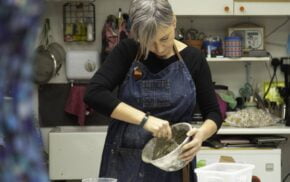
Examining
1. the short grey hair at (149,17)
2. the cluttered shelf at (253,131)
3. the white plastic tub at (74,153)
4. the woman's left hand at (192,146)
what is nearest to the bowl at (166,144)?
the woman's left hand at (192,146)

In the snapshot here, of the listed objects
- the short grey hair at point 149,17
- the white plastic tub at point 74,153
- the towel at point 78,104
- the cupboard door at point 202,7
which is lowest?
the white plastic tub at point 74,153

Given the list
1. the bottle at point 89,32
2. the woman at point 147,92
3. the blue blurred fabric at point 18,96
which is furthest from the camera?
the bottle at point 89,32

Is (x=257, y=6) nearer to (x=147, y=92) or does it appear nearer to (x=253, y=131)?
(x=253, y=131)

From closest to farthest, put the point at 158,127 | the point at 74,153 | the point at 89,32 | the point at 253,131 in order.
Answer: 1. the point at 158,127
2. the point at 253,131
3. the point at 74,153
4. the point at 89,32

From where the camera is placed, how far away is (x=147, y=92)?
5.11ft

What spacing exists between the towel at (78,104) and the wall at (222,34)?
142 millimetres

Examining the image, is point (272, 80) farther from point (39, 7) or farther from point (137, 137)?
point (39, 7)

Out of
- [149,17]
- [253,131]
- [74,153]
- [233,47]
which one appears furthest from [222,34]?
[149,17]

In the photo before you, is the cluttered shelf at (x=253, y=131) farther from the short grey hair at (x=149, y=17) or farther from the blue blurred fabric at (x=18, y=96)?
the blue blurred fabric at (x=18, y=96)

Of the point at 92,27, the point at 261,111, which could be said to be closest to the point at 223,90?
the point at 261,111

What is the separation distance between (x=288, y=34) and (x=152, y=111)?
2.45 meters

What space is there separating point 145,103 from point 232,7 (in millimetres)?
1953

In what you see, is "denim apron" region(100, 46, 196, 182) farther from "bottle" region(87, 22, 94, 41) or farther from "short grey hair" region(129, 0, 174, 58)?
"bottle" region(87, 22, 94, 41)

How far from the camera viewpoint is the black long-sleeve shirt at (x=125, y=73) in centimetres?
149
